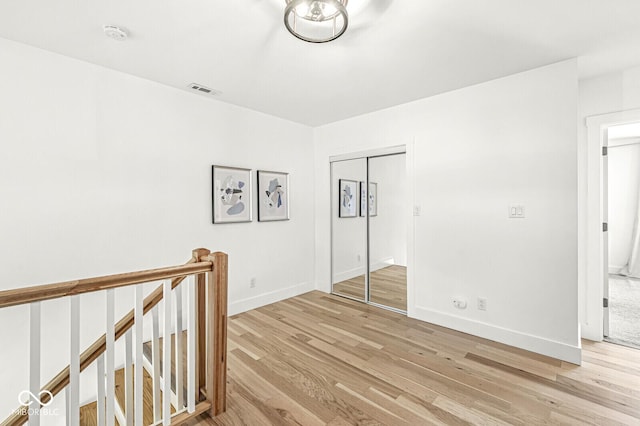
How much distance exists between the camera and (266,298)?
372 centimetres

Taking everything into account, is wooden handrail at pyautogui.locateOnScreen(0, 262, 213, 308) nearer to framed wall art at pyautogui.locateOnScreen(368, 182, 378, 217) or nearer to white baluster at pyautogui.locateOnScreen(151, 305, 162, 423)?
white baluster at pyautogui.locateOnScreen(151, 305, 162, 423)

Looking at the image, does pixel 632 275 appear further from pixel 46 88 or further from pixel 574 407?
pixel 46 88

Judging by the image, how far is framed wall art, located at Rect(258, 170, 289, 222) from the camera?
12.0ft

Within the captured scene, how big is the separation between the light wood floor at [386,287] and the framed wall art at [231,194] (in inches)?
68.1

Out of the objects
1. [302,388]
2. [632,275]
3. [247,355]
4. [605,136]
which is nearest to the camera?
[302,388]

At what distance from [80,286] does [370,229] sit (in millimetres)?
3103

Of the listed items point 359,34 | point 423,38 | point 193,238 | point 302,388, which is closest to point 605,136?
point 423,38

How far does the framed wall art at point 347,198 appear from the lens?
13.2 feet

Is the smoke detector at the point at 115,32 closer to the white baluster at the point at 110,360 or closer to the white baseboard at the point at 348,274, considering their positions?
the white baluster at the point at 110,360

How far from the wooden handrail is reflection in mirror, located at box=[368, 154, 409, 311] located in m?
2.47

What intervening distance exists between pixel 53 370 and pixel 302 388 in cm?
192

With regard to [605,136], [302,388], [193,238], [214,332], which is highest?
[605,136]

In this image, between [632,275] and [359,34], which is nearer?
[359,34]

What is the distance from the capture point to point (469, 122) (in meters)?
2.91
